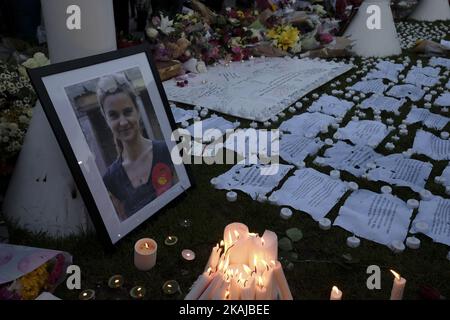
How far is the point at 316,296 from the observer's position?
5.99 ft

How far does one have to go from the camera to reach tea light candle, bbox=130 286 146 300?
5.80 ft

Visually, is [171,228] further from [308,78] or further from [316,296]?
[308,78]

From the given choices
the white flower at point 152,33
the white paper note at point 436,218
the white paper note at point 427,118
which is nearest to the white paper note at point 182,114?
the white flower at point 152,33

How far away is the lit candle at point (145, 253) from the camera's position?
1.88 m

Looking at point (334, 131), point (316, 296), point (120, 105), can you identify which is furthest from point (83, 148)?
point (334, 131)

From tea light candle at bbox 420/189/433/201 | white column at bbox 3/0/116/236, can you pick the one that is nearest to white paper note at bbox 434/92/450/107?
tea light candle at bbox 420/189/433/201

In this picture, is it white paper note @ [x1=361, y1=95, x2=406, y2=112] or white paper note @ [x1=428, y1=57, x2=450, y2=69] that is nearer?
white paper note @ [x1=361, y1=95, x2=406, y2=112]

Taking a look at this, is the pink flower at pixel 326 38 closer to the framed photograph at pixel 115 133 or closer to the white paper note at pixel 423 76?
the white paper note at pixel 423 76

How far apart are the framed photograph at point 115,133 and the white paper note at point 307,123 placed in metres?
1.29

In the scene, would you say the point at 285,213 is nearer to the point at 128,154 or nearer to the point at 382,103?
the point at 128,154

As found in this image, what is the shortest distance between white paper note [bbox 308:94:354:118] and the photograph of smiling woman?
6.47ft

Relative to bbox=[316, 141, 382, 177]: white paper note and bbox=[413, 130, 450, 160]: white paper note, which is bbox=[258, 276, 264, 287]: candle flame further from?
bbox=[413, 130, 450, 160]: white paper note

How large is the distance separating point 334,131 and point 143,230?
1.91 m

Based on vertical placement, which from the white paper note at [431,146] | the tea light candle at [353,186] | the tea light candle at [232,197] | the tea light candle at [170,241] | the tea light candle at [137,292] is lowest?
the white paper note at [431,146]
